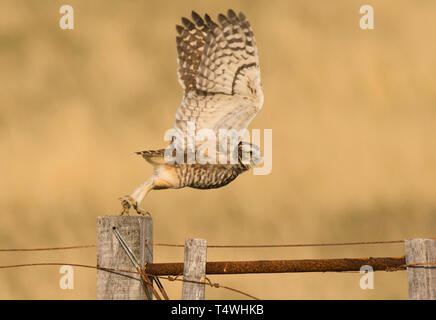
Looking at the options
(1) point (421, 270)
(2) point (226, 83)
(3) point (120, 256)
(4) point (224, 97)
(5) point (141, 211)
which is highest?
(2) point (226, 83)

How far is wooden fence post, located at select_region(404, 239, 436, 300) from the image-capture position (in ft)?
13.6

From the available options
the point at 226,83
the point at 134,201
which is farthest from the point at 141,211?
the point at 226,83

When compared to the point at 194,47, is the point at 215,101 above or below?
below

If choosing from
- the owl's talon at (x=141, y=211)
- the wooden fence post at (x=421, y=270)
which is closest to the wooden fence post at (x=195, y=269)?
the owl's talon at (x=141, y=211)

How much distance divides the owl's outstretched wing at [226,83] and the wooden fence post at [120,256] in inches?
68.7

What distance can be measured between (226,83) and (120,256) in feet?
7.61

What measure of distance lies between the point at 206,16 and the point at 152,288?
10.5 feet

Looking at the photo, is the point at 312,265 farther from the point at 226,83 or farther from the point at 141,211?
the point at 226,83

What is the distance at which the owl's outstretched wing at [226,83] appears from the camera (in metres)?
6.13

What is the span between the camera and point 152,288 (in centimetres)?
458

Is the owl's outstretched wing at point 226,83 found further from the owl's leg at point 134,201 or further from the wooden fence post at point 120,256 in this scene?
the wooden fence post at point 120,256

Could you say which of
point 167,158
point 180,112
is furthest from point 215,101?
point 167,158

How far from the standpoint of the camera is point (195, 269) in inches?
177
